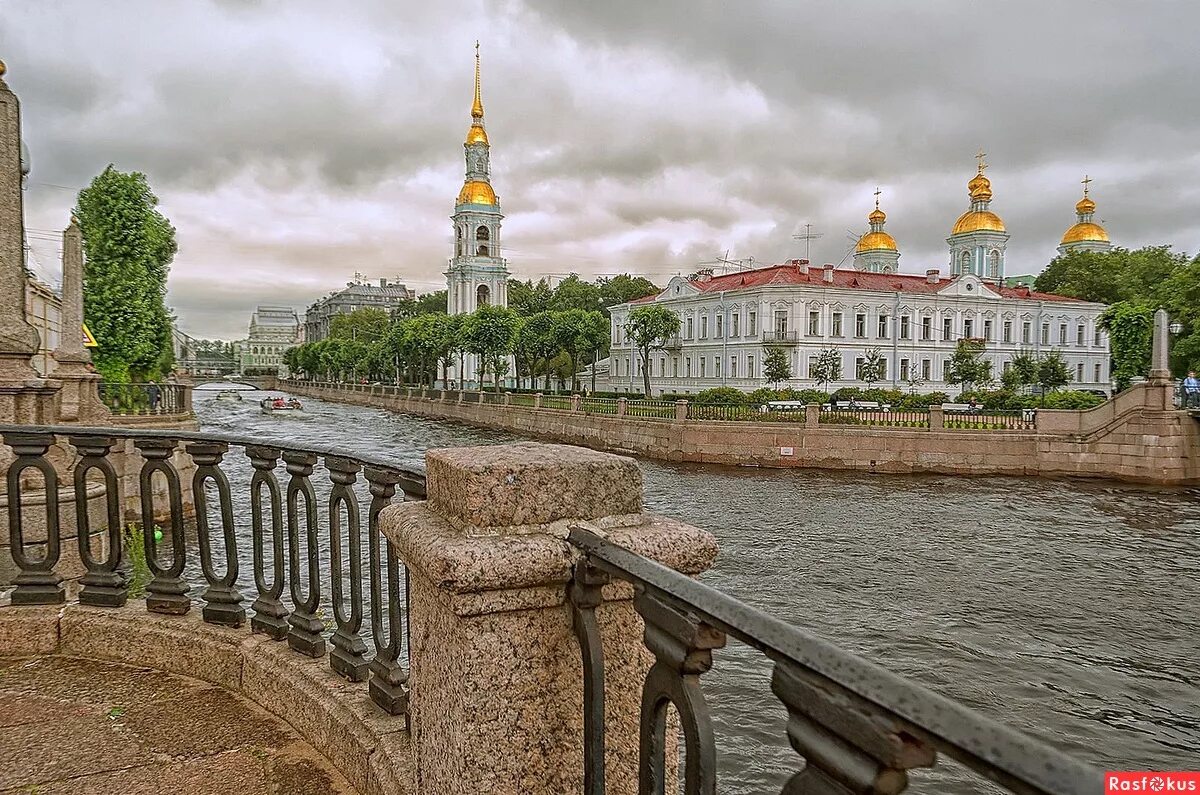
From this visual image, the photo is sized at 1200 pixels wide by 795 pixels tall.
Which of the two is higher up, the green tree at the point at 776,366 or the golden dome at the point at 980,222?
the golden dome at the point at 980,222

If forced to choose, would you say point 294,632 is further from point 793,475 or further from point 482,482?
point 793,475

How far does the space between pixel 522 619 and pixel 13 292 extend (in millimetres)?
5148

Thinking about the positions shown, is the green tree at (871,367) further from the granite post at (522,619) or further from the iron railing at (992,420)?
the granite post at (522,619)

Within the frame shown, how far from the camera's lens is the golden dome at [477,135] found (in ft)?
296

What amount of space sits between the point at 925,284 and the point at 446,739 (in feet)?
198

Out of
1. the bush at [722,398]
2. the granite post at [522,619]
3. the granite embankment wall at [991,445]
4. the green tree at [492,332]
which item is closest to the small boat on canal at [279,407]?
the green tree at [492,332]

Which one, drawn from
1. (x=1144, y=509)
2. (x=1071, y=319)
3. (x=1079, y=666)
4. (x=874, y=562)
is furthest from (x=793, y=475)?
(x=1071, y=319)

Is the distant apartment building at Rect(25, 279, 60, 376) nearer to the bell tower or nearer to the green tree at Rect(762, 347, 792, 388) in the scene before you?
the green tree at Rect(762, 347, 792, 388)

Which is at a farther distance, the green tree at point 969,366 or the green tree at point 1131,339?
the green tree at point 969,366

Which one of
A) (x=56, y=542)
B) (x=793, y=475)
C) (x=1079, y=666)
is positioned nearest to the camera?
(x=56, y=542)

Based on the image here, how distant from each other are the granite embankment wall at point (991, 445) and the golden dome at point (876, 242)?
46544mm

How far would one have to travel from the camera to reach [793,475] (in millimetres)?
27797

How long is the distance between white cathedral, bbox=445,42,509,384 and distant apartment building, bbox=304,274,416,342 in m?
63.8

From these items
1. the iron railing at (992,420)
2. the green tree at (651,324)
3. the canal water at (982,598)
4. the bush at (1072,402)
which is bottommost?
the canal water at (982,598)
